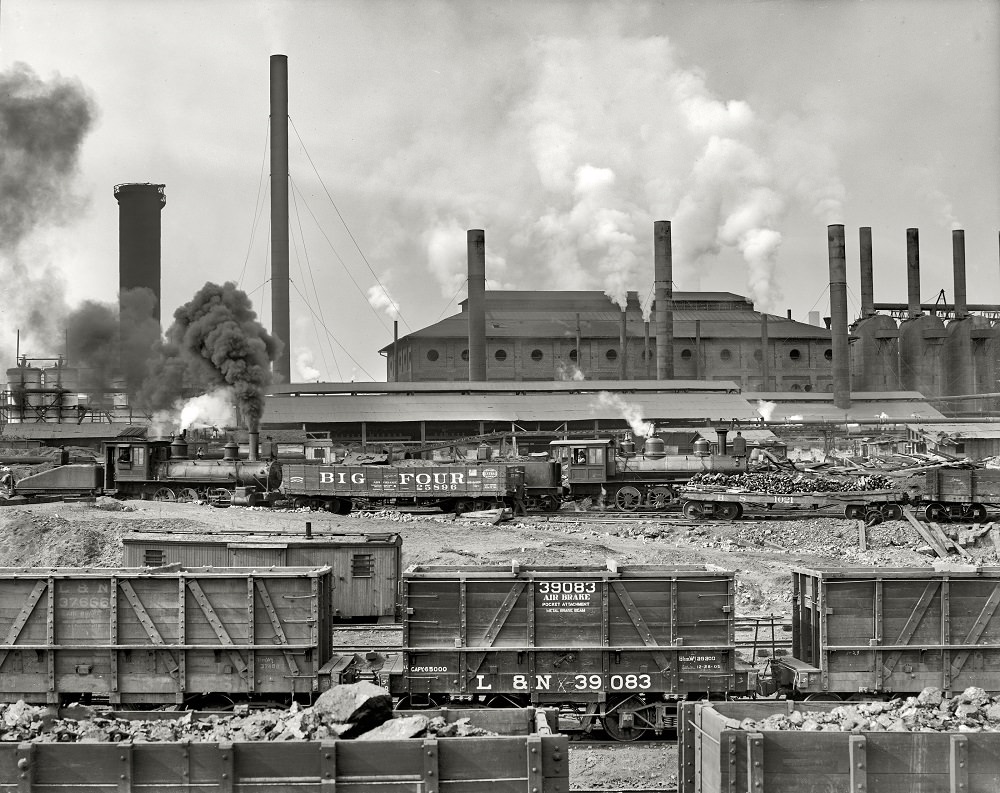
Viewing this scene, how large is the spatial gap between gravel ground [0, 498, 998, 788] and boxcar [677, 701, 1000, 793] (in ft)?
44.9

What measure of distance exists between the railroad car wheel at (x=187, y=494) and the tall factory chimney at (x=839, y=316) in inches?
1958

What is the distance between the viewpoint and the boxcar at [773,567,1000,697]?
39.0 ft

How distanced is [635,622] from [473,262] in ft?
205

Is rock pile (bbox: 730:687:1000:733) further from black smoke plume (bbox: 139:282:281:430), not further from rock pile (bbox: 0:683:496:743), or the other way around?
black smoke plume (bbox: 139:282:281:430)

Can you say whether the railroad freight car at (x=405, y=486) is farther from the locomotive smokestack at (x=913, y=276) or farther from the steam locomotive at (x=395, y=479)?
the locomotive smokestack at (x=913, y=276)

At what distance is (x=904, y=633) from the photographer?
1196 cm

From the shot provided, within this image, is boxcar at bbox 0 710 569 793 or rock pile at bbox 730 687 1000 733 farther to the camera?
rock pile at bbox 730 687 1000 733

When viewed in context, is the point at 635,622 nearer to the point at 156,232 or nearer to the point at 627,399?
the point at 627,399

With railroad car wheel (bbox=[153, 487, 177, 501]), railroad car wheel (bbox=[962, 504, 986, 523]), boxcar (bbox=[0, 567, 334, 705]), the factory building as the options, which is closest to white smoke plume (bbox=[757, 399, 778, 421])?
the factory building

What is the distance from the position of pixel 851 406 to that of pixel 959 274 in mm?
20731

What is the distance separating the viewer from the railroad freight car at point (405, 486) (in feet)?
125

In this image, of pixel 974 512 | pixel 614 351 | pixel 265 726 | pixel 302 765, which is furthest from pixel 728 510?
pixel 614 351

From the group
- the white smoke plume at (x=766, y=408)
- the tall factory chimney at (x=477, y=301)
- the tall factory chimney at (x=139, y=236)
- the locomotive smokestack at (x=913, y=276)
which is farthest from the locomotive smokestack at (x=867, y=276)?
the tall factory chimney at (x=139, y=236)

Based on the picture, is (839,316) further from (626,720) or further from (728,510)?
(626,720)
